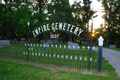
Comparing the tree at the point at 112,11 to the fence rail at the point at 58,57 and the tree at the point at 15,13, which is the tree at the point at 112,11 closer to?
the tree at the point at 15,13

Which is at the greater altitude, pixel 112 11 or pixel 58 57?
pixel 112 11

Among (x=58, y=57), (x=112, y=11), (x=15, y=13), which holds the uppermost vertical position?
(x=112, y=11)

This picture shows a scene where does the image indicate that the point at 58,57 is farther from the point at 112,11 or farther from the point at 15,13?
the point at 112,11

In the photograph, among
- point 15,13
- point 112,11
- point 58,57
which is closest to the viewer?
point 58,57

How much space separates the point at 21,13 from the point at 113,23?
20997 mm

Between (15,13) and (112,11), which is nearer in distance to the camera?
(15,13)

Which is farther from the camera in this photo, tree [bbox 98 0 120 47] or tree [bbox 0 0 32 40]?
tree [bbox 98 0 120 47]

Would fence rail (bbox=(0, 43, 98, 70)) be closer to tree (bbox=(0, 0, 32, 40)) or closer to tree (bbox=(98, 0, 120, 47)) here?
tree (bbox=(0, 0, 32, 40))

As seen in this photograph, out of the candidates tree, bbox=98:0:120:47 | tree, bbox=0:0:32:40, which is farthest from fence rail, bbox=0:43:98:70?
tree, bbox=98:0:120:47

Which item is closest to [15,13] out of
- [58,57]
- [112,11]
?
[58,57]

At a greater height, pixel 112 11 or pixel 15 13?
pixel 112 11

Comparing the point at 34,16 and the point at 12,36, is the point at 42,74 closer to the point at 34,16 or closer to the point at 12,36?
the point at 34,16

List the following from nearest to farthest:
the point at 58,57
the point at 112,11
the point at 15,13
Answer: the point at 58,57, the point at 15,13, the point at 112,11

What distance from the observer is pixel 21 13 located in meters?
18.8
